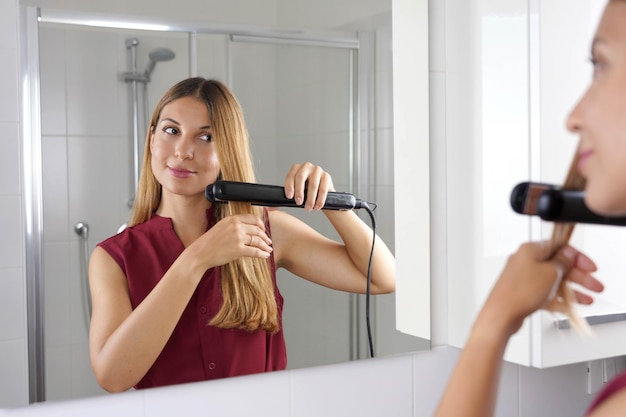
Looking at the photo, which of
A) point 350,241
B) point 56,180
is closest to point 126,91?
point 56,180

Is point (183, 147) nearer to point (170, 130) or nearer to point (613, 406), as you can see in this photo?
point (170, 130)

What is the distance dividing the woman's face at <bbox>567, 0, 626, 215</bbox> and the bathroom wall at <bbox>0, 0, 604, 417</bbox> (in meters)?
0.69

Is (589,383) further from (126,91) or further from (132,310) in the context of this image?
(126,91)

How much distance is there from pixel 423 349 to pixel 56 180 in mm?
663

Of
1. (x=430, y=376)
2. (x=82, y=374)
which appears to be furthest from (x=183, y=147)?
(x=430, y=376)

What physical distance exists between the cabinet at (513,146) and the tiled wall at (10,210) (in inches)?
27.5

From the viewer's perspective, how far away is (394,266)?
122 centimetres

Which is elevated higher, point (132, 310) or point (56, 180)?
point (56, 180)

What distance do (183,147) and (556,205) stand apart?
0.56m

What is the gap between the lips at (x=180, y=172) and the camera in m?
1.01

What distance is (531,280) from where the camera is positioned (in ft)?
2.07

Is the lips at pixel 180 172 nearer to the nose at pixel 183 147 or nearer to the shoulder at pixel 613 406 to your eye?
the nose at pixel 183 147

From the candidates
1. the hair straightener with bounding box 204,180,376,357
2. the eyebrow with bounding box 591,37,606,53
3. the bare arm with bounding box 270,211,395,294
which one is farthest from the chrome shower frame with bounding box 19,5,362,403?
the eyebrow with bounding box 591,37,606,53

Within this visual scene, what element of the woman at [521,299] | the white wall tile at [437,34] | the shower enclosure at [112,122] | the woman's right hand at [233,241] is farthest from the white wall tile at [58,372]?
the white wall tile at [437,34]
